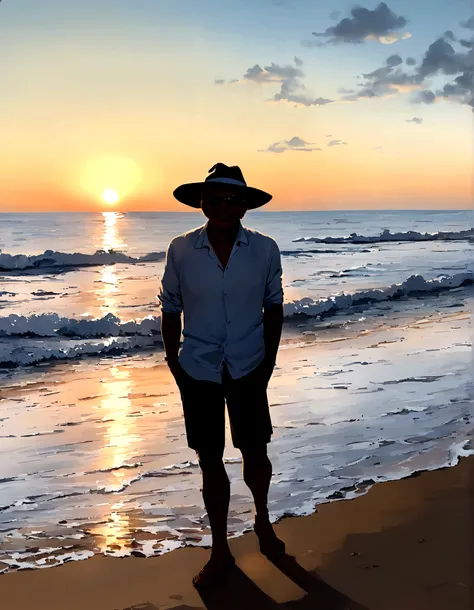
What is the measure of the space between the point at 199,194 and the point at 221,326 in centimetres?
57

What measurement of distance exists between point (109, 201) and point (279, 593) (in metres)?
13.8

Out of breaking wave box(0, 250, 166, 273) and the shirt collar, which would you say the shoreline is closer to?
the shirt collar

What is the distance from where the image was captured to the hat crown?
2.55m

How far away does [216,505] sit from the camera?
270 centimetres

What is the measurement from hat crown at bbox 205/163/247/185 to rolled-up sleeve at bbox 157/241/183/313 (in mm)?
312

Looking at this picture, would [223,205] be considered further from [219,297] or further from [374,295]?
[374,295]

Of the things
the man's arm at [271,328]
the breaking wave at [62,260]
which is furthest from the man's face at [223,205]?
the breaking wave at [62,260]

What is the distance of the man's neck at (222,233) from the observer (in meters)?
2.54

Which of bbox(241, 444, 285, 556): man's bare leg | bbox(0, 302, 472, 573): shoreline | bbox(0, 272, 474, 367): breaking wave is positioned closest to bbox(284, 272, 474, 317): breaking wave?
bbox(0, 272, 474, 367): breaking wave

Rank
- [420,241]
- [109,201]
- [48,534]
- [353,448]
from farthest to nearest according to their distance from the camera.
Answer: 1. [420,241]
2. [109,201]
3. [353,448]
4. [48,534]

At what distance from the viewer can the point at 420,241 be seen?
3244 cm

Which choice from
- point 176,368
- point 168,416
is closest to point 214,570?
point 176,368

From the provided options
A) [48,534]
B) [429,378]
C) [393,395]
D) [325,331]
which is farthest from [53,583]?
[325,331]

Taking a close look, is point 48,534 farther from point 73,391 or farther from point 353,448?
point 73,391
